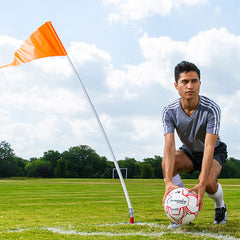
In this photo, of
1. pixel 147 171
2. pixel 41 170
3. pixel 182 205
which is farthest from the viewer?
pixel 41 170

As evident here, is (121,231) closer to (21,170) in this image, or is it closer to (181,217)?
(181,217)

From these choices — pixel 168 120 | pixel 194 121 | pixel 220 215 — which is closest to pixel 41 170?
pixel 220 215

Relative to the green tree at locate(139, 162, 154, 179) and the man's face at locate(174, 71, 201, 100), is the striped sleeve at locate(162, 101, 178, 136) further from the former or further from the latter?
the green tree at locate(139, 162, 154, 179)

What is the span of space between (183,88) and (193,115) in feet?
1.62

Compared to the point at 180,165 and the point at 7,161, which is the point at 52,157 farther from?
the point at 180,165

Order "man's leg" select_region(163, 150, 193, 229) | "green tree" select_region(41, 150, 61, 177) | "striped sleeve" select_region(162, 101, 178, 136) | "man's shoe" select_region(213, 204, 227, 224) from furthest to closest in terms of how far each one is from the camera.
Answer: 1. "green tree" select_region(41, 150, 61, 177)
2. "man's shoe" select_region(213, 204, 227, 224)
3. "man's leg" select_region(163, 150, 193, 229)
4. "striped sleeve" select_region(162, 101, 178, 136)

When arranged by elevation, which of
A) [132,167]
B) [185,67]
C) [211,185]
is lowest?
[132,167]

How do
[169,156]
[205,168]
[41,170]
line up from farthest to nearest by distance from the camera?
[41,170]
[169,156]
[205,168]

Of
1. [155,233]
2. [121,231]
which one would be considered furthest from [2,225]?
[155,233]

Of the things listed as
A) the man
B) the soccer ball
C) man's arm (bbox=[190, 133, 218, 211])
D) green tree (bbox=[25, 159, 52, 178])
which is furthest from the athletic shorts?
green tree (bbox=[25, 159, 52, 178])

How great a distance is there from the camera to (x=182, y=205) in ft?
15.6

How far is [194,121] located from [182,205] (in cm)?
134

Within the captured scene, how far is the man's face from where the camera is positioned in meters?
4.96

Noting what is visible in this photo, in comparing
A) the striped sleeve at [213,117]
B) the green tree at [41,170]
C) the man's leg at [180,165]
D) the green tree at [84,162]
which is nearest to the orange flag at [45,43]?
the man's leg at [180,165]
